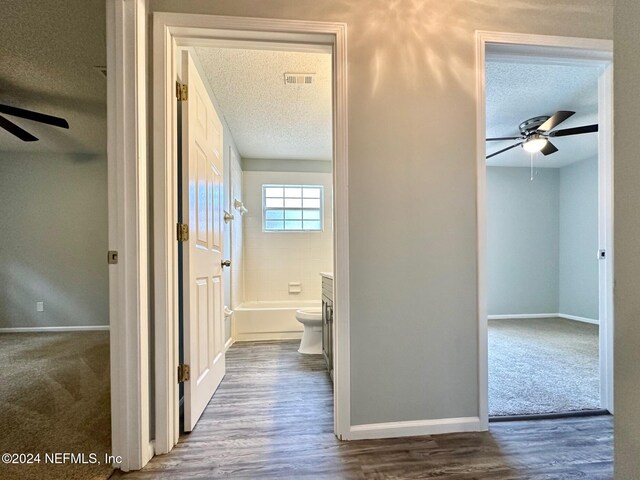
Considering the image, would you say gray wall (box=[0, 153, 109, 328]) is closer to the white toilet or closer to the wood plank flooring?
the wood plank flooring

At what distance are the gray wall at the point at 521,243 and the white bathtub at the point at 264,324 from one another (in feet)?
10.9

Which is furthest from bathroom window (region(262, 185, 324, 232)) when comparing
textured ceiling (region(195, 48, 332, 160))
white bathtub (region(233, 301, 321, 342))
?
white bathtub (region(233, 301, 321, 342))

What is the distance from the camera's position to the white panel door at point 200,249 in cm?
164

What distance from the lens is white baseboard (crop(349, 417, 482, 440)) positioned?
61.4 inches

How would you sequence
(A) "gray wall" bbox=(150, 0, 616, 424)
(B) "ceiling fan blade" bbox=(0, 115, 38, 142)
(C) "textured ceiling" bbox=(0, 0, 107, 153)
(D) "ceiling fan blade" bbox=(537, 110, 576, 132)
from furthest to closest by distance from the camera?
1. (D) "ceiling fan blade" bbox=(537, 110, 576, 132)
2. (B) "ceiling fan blade" bbox=(0, 115, 38, 142)
3. (C) "textured ceiling" bbox=(0, 0, 107, 153)
4. (A) "gray wall" bbox=(150, 0, 616, 424)

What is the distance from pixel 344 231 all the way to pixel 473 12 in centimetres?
138

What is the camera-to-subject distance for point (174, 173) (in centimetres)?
155

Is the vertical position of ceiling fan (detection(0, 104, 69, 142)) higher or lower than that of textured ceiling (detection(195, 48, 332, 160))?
lower

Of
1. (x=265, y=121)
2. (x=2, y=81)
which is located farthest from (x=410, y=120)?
(x=2, y=81)

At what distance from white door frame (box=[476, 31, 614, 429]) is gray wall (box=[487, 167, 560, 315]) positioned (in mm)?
3138

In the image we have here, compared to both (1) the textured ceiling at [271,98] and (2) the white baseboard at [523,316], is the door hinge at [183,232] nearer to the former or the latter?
(1) the textured ceiling at [271,98]

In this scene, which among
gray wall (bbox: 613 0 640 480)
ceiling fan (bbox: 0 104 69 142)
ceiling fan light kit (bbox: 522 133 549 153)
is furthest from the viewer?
ceiling fan light kit (bbox: 522 133 549 153)

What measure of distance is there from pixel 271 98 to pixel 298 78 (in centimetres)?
44

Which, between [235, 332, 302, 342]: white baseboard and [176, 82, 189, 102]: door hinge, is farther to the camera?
[235, 332, 302, 342]: white baseboard
